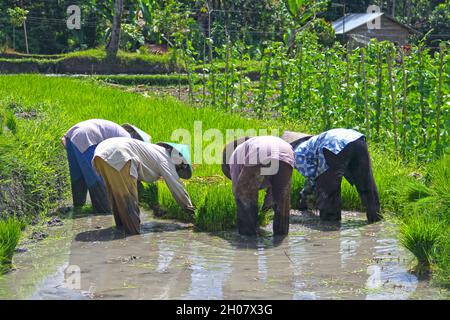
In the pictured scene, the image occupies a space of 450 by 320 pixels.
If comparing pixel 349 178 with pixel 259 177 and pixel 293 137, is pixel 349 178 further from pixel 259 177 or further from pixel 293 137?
→ pixel 259 177

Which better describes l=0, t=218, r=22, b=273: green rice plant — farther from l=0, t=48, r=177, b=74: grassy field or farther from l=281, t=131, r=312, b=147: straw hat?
l=0, t=48, r=177, b=74: grassy field

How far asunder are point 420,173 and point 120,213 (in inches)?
146

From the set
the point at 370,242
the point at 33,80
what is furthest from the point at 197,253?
the point at 33,80

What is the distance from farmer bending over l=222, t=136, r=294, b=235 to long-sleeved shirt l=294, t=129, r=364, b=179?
519mm

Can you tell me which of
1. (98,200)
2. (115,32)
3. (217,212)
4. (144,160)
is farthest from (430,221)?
(115,32)

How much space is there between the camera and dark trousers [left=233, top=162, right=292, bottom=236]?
812cm

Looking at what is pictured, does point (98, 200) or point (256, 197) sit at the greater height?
point (256, 197)

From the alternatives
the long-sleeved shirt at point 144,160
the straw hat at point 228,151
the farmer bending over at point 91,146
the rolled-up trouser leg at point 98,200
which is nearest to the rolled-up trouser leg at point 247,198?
the straw hat at point 228,151

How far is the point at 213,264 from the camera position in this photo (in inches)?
283

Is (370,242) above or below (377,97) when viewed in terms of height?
below

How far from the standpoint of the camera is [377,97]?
12281mm

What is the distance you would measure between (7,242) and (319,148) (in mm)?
3217

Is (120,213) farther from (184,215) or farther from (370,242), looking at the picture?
(370,242)
